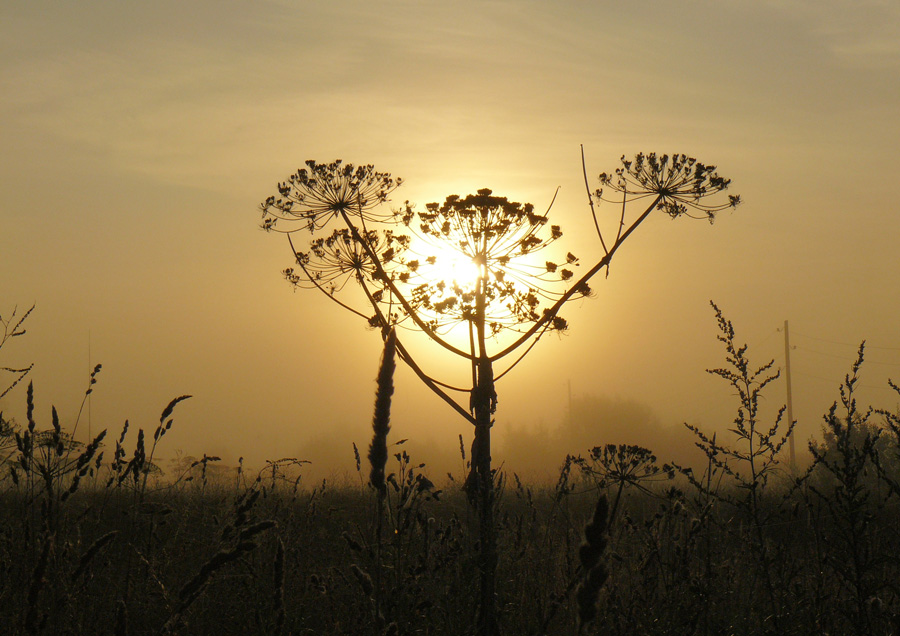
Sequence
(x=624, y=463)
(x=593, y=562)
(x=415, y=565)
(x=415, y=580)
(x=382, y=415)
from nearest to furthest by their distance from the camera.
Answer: (x=593, y=562)
(x=382, y=415)
(x=415, y=580)
(x=415, y=565)
(x=624, y=463)

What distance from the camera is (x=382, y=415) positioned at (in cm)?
211

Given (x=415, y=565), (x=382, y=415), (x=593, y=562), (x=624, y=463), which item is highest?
(x=382, y=415)

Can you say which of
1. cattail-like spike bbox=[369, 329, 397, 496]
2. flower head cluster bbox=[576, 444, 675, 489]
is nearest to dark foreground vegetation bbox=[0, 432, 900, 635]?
cattail-like spike bbox=[369, 329, 397, 496]

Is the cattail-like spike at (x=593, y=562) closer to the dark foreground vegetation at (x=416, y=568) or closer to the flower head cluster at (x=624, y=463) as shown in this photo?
the dark foreground vegetation at (x=416, y=568)

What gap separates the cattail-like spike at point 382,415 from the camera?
83.0 inches

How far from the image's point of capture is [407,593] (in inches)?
184

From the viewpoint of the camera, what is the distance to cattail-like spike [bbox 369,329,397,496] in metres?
2.11

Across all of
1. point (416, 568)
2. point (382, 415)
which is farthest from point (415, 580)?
point (382, 415)

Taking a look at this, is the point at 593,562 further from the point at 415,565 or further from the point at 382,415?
the point at 415,565

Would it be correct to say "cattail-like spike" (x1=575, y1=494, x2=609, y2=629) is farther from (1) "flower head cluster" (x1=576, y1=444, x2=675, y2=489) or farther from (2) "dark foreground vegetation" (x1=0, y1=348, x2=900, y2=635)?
(1) "flower head cluster" (x1=576, y1=444, x2=675, y2=489)

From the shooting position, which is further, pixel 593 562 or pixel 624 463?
pixel 624 463

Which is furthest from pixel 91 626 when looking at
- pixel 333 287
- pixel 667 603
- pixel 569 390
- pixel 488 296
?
pixel 569 390

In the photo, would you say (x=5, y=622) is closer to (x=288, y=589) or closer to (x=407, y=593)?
(x=288, y=589)

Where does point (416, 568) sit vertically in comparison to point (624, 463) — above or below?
below
